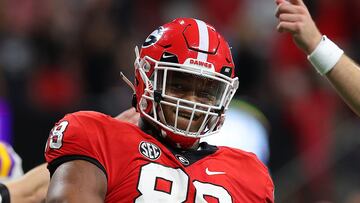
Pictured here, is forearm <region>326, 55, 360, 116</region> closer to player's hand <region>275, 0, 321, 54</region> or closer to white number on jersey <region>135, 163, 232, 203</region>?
player's hand <region>275, 0, 321, 54</region>

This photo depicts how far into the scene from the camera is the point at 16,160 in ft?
14.0

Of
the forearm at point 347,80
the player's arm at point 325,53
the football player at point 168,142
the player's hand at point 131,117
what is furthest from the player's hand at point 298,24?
the player's hand at point 131,117

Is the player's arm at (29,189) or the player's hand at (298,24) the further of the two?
the player's arm at (29,189)

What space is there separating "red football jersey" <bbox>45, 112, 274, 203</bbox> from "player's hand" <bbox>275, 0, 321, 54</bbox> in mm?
515

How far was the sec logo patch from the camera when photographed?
314cm

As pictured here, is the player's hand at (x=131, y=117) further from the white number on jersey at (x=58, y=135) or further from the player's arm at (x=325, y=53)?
the player's arm at (x=325, y=53)

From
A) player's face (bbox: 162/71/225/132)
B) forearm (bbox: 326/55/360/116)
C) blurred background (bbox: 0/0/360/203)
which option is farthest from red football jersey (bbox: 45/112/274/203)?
blurred background (bbox: 0/0/360/203)

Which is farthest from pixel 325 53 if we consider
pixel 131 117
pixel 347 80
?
pixel 131 117

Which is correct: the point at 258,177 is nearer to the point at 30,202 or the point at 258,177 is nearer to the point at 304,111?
the point at 30,202

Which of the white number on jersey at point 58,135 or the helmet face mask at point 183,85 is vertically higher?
the helmet face mask at point 183,85

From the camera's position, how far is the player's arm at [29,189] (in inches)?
139

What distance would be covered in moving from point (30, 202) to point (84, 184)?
0.71 meters

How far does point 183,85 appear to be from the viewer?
10.7 feet

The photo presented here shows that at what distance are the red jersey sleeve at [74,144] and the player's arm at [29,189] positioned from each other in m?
0.52
